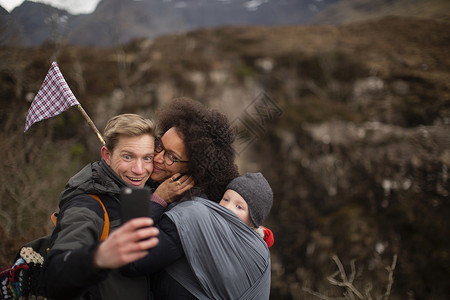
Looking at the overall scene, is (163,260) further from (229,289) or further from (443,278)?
(443,278)

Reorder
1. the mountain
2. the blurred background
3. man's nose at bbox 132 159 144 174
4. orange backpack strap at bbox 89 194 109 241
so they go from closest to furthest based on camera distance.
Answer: orange backpack strap at bbox 89 194 109 241
man's nose at bbox 132 159 144 174
the blurred background
the mountain

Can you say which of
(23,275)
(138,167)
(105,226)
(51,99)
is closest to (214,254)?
Result: (105,226)

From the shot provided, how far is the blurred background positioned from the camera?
895cm

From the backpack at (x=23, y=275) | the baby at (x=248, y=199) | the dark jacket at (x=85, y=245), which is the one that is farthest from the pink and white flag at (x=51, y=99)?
the baby at (x=248, y=199)

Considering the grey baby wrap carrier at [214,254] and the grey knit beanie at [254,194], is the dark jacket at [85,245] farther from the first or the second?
the grey knit beanie at [254,194]

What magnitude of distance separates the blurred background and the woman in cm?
152

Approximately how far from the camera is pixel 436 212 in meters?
11.8

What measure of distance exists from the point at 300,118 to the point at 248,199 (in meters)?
14.9

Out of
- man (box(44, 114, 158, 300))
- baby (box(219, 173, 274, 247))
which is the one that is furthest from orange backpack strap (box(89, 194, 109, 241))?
baby (box(219, 173, 274, 247))

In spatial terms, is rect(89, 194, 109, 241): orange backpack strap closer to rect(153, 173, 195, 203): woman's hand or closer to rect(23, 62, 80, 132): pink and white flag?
rect(153, 173, 195, 203): woman's hand

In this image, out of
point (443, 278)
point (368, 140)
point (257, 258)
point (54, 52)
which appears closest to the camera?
point (257, 258)

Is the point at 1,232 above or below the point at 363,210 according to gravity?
above

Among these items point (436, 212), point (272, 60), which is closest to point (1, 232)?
point (436, 212)

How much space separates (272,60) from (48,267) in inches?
818
